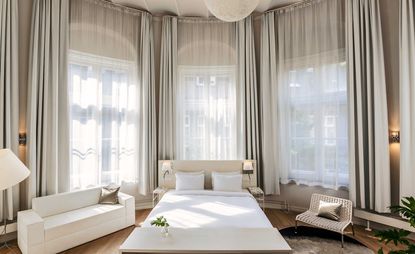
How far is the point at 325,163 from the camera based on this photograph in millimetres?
4203

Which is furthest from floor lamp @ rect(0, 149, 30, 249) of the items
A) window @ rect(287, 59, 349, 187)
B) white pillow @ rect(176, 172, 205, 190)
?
window @ rect(287, 59, 349, 187)

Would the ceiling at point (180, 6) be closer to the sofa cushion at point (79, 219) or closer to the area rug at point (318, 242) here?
the sofa cushion at point (79, 219)

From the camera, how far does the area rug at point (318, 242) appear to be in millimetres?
3129

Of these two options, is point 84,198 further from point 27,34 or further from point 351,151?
point 351,151

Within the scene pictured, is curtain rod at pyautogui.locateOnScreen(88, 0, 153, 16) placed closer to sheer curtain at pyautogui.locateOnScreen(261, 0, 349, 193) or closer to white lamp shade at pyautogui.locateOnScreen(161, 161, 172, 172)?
sheer curtain at pyautogui.locateOnScreen(261, 0, 349, 193)

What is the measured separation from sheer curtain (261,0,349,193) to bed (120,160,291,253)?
1190 millimetres

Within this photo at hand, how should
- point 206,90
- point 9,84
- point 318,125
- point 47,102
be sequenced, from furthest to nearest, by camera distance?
point 206,90, point 318,125, point 47,102, point 9,84

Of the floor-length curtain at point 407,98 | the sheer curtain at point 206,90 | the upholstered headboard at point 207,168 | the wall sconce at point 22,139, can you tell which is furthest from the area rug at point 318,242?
the wall sconce at point 22,139

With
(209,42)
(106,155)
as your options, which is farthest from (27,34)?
(209,42)

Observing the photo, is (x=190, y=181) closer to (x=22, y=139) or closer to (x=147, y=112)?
(x=147, y=112)

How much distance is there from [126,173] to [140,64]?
7.15 feet

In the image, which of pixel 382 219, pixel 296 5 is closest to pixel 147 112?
pixel 296 5

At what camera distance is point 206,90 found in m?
5.00

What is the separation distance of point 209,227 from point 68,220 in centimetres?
195
